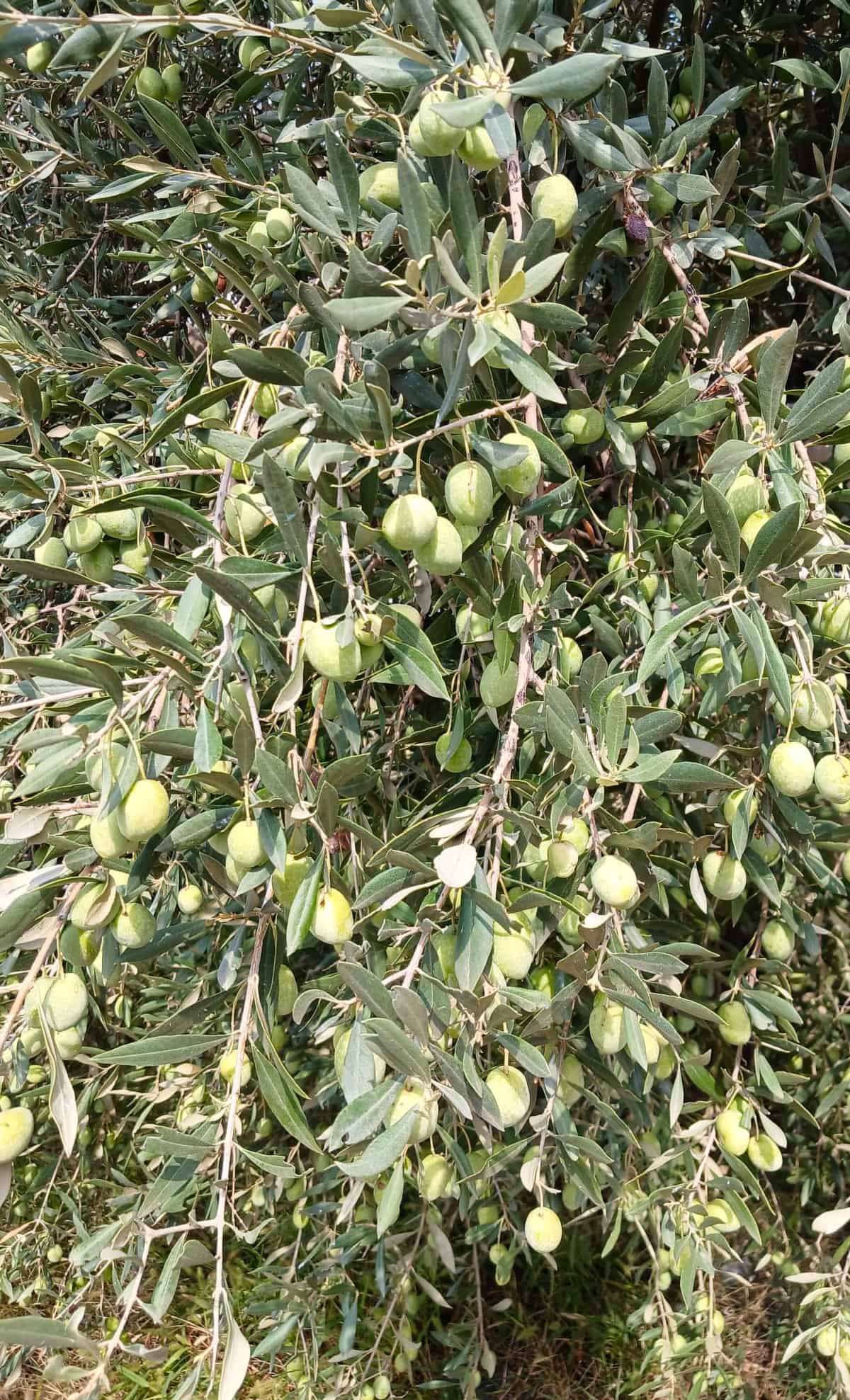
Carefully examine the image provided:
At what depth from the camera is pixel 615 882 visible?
2.43 feet

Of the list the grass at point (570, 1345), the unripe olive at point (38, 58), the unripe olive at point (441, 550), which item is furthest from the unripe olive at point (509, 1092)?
the grass at point (570, 1345)

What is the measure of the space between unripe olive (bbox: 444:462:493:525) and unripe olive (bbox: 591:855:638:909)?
0.29 meters

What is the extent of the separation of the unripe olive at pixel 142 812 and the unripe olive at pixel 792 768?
1.75 feet

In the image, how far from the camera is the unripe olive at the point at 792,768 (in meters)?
0.83

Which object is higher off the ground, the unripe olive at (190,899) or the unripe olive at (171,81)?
the unripe olive at (171,81)

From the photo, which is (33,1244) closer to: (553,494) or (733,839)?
(733,839)

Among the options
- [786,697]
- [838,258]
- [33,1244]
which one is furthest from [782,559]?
[33,1244]

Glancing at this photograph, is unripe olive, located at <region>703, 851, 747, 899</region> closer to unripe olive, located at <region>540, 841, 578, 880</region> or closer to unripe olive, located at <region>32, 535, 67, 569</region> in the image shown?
unripe olive, located at <region>540, 841, 578, 880</region>

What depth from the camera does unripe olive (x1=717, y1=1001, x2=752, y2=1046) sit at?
45.8 inches

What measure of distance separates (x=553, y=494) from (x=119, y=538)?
0.44 m

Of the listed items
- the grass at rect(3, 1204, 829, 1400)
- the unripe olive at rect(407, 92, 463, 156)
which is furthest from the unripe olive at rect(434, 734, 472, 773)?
the grass at rect(3, 1204, 829, 1400)

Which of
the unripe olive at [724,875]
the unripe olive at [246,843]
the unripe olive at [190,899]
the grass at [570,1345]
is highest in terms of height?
the unripe olive at [246,843]

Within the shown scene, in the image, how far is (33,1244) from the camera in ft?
6.68

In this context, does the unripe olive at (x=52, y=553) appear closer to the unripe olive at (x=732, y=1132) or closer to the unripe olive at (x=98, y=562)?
the unripe olive at (x=98, y=562)
